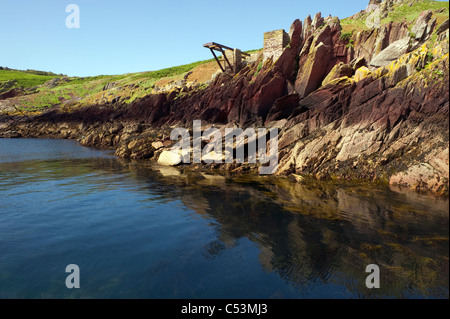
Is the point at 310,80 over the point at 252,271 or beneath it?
over

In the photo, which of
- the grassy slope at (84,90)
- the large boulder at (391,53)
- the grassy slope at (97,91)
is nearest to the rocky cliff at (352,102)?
the large boulder at (391,53)

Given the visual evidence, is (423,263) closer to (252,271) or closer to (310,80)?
(252,271)

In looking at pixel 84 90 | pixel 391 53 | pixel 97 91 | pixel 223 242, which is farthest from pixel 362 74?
pixel 84 90

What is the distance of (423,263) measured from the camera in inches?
401

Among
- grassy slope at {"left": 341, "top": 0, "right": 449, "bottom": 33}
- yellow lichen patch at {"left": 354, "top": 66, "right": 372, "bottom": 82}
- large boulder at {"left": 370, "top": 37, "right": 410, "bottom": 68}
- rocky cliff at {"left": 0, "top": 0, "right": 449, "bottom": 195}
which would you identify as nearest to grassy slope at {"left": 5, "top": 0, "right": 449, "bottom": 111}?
grassy slope at {"left": 341, "top": 0, "right": 449, "bottom": 33}

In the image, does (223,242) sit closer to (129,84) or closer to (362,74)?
(362,74)

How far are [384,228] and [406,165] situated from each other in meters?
11.0

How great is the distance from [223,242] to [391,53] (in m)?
29.5

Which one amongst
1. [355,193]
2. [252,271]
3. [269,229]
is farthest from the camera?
[355,193]

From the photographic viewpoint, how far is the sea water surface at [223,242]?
9.55m

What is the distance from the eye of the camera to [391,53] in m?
30.7

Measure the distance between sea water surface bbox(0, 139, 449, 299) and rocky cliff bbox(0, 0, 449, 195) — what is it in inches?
154
